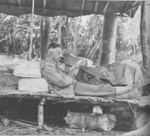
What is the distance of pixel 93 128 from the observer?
3.78m

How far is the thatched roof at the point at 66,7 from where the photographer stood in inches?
185

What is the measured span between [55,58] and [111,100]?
1013 mm

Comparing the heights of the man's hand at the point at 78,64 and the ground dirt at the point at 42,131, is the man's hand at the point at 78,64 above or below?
above

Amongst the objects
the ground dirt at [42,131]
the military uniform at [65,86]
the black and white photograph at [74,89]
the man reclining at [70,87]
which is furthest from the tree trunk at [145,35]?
the ground dirt at [42,131]

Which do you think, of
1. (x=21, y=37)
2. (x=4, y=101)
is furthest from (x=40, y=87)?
(x=21, y=37)

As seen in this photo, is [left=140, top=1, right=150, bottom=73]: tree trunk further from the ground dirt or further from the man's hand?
the ground dirt

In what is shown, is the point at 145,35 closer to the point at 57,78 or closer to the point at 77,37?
the point at 57,78

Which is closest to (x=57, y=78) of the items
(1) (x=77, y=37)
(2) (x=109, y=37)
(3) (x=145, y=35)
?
(3) (x=145, y=35)

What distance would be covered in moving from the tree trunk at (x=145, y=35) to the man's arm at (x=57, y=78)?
1.19m

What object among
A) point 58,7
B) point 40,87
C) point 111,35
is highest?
point 58,7

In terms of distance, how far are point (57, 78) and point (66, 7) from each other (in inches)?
66.4

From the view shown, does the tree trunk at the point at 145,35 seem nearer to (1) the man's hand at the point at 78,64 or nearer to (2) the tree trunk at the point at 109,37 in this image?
(1) the man's hand at the point at 78,64

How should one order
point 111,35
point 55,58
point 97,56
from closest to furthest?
point 55,58 → point 111,35 → point 97,56

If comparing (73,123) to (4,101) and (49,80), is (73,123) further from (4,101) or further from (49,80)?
(4,101)
